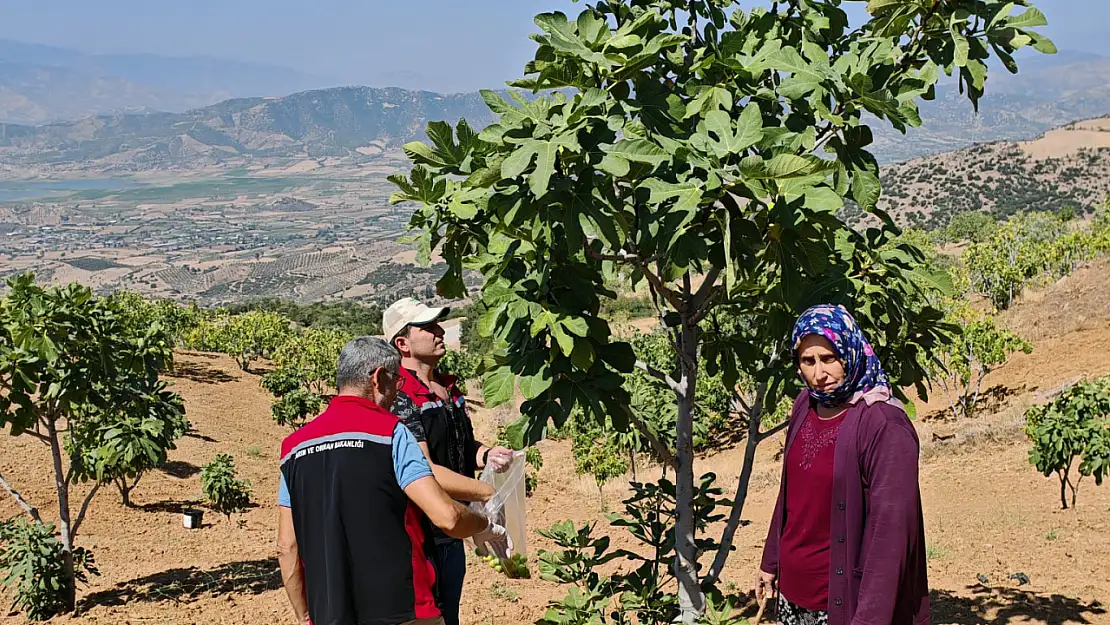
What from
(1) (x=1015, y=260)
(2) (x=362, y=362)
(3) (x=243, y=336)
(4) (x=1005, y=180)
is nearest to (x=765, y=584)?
(2) (x=362, y=362)

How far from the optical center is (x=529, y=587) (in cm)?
884

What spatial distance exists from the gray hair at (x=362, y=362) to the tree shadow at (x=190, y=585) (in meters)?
6.99

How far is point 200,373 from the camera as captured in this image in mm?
29375

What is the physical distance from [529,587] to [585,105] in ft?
24.1

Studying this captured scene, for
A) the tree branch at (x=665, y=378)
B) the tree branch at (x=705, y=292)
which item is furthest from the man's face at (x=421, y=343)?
the tree branch at (x=705, y=292)

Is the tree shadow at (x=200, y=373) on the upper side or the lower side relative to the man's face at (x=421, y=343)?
lower

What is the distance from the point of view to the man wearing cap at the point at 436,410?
11.1 ft

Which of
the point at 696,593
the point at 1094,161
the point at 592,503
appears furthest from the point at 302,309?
the point at 1094,161

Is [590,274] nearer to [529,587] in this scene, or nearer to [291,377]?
[529,587]

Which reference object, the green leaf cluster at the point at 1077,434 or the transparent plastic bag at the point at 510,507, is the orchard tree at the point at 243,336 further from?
the transparent plastic bag at the point at 510,507

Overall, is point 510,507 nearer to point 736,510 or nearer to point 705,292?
point 736,510

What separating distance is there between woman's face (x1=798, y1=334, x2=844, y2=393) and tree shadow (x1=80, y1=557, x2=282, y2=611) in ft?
26.1

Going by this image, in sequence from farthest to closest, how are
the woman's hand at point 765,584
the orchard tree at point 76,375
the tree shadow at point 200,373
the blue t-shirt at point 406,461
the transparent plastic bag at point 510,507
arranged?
1. the tree shadow at point 200,373
2. the orchard tree at point 76,375
3. the transparent plastic bag at point 510,507
4. the woman's hand at point 765,584
5. the blue t-shirt at point 406,461

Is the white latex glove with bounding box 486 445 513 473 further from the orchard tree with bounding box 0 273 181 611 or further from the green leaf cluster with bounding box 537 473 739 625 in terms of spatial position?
the orchard tree with bounding box 0 273 181 611
